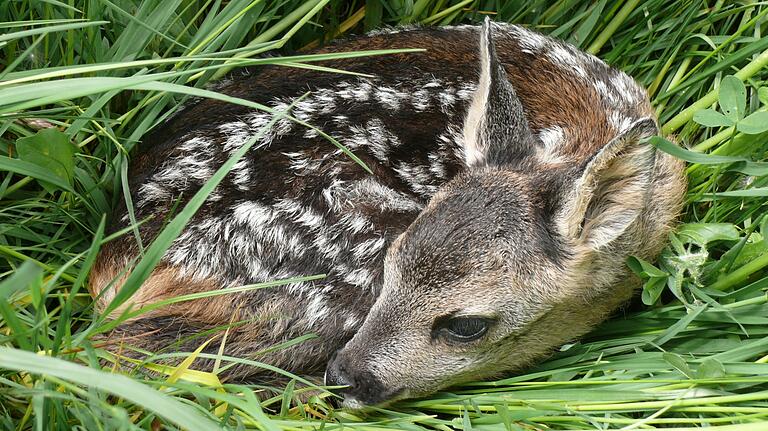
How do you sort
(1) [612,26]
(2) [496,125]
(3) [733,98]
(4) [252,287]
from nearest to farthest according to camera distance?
1. (4) [252,287]
2. (2) [496,125]
3. (3) [733,98]
4. (1) [612,26]

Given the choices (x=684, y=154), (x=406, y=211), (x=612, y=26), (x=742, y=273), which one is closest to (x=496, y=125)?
(x=406, y=211)

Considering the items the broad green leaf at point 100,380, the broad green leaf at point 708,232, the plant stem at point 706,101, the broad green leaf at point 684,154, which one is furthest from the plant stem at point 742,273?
the broad green leaf at point 100,380

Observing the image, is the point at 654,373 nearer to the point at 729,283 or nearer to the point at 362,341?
the point at 729,283

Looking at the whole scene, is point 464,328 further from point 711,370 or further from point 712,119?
point 712,119

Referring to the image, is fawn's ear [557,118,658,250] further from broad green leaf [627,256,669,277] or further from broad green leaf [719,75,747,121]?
broad green leaf [719,75,747,121]

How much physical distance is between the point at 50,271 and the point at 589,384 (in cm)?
213

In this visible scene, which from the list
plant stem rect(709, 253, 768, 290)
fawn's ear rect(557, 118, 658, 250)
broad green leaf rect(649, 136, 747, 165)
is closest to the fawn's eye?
fawn's ear rect(557, 118, 658, 250)

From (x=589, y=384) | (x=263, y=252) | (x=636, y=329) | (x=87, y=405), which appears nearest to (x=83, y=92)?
(x=87, y=405)

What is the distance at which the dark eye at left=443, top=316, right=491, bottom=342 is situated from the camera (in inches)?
131

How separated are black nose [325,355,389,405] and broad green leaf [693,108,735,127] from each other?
5.68 feet

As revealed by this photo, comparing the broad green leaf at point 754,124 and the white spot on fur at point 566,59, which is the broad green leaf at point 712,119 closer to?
the broad green leaf at point 754,124

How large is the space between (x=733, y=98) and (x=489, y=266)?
131 cm

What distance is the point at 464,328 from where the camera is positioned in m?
3.35

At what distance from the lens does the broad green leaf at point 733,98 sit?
367 cm
